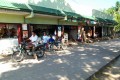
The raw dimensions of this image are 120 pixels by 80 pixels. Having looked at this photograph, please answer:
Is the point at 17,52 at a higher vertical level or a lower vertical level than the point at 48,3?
lower

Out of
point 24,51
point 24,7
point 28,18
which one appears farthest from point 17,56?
point 28,18

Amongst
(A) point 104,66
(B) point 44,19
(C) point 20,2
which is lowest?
(A) point 104,66

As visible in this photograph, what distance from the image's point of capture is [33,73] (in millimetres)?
9352

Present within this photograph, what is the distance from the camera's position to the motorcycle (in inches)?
498

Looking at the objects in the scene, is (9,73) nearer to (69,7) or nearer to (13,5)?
(13,5)

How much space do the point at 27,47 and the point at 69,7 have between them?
13.4 meters

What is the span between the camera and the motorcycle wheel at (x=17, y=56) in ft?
41.2

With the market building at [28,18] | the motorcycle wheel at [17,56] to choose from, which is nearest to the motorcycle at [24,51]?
the motorcycle wheel at [17,56]

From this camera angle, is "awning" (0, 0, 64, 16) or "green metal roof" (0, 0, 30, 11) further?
"awning" (0, 0, 64, 16)

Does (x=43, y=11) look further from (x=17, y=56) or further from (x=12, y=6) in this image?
(x=17, y=56)

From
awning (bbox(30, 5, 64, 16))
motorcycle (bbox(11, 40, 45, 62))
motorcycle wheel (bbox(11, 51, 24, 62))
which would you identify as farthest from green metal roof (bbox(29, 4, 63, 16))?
motorcycle wheel (bbox(11, 51, 24, 62))

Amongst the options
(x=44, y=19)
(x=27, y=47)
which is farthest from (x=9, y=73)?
(x=44, y=19)

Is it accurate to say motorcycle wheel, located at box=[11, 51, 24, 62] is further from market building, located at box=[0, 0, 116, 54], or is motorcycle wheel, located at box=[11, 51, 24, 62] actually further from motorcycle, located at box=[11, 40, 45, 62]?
market building, located at box=[0, 0, 116, 54]

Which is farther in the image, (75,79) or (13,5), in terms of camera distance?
(13,5)
